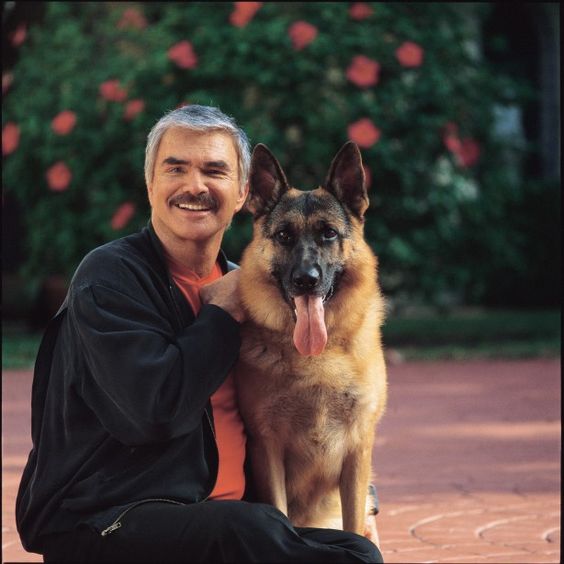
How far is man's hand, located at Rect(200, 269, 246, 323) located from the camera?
3180 mm

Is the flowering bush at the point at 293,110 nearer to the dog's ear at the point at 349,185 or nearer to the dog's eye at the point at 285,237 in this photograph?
the dog's ear at the point at 349,185

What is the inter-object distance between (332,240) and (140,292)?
858 mm

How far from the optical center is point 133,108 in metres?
11.2

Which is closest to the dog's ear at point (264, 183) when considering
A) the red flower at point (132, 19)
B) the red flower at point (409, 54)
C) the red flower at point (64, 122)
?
the red flower at point (409, 54)

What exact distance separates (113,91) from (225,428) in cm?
869

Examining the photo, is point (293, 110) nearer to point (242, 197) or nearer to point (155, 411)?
point (242, 197)

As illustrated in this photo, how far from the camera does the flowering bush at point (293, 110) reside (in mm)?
11203

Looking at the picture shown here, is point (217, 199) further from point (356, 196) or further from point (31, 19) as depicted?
point (31, 19)

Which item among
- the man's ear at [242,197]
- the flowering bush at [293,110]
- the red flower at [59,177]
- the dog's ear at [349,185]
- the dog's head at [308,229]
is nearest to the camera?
the dog's head at [308,229]

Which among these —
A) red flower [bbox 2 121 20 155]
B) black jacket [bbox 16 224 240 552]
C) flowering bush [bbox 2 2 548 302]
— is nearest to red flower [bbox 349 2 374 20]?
flowering bush [bbox 2 2 548 302]

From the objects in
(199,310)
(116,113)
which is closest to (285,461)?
(199,310)

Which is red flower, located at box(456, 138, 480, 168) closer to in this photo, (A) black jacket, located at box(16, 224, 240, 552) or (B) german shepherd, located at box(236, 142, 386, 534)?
(B) german shepherd, located at box(236, 142, 386, 534)

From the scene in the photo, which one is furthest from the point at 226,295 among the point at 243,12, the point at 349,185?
the point at 243,12

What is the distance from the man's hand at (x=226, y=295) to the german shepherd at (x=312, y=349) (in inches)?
3.8
